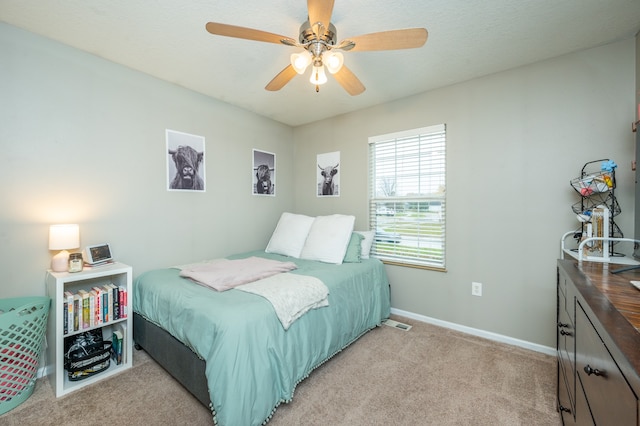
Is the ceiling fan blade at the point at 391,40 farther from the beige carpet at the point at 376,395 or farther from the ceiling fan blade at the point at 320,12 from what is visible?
the beige carpet at the point at 376,395

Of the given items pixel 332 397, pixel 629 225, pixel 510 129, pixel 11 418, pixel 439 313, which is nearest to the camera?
pixel 11 418

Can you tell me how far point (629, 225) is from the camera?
75.6 inches

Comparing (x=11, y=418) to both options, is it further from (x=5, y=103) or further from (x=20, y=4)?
(x=20, y=4)

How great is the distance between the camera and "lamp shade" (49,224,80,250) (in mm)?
1873

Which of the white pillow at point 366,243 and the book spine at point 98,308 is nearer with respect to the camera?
the book spine at point 98,308

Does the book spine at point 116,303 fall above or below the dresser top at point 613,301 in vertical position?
below

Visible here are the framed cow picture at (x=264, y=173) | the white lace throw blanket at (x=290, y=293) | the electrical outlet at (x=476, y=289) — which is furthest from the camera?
the framed cow picture at (x=264, y=173)

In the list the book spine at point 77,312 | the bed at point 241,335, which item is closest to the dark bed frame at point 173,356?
the bed at point 241,335

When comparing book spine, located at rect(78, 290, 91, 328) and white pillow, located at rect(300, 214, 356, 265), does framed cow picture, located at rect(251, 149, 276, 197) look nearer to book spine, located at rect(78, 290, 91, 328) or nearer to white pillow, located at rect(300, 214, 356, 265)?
white pillow, located at rect(300, 214, 356, 265)

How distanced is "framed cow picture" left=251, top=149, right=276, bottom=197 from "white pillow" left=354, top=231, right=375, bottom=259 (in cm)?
137

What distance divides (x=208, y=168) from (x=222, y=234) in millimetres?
741

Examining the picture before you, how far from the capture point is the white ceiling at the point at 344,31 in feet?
5.35

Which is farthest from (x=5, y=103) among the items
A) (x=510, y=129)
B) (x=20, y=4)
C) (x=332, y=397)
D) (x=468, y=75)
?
(x=510, y=129)

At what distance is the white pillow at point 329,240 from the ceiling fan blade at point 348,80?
4.38 feet
